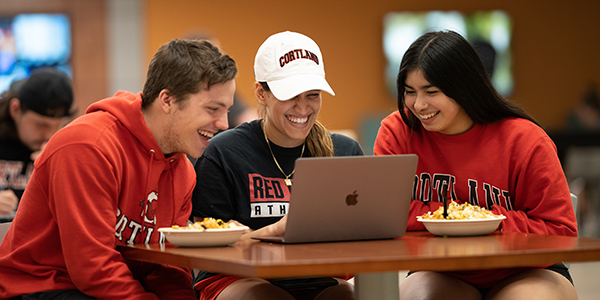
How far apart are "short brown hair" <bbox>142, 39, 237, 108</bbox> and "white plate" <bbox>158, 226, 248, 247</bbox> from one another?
0.44 metres

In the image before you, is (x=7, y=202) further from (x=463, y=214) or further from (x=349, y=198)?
(x=463, y=214)

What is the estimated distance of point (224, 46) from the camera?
6555 millimetres

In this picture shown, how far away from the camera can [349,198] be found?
1574 millimetres

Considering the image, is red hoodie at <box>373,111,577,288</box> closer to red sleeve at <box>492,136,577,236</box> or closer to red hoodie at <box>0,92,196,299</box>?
red sleeve at <box>492,136,577,236</box>

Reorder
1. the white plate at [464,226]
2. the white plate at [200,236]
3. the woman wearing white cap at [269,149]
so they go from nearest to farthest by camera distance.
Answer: the white plate at [200,236], the white plate at [464,226], the woman wearing white cap at [269,149]

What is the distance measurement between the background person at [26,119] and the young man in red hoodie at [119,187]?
4.58 ft

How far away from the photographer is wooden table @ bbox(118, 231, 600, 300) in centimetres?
120

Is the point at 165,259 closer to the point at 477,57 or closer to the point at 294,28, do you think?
the point at 477,57

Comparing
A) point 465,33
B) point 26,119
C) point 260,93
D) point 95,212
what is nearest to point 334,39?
point 465,33

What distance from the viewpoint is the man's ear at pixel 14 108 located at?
3.08m

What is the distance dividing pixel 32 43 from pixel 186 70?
5.22 meters

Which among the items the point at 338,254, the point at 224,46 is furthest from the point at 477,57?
the point at 224,46

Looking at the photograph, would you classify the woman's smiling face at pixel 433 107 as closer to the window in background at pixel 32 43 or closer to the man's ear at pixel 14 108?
the man's ear at pixel 14 108

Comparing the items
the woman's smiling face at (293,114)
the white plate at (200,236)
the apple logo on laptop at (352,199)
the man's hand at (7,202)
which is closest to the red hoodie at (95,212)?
the white plate at (200,236)
